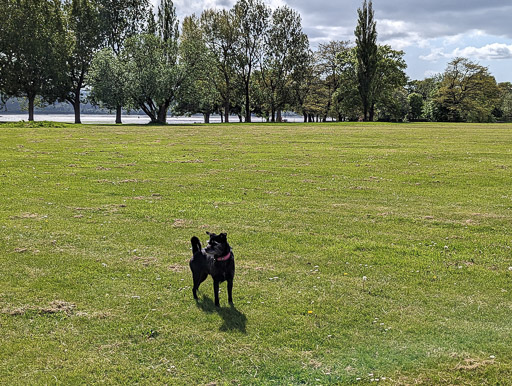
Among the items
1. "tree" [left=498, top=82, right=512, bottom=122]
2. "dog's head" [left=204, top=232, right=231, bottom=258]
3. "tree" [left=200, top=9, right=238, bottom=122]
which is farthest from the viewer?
"tree" [left=498, top=82, right=512, bottom=122]

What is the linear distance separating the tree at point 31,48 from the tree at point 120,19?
9194 millimetres

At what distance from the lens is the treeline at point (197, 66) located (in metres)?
71.6

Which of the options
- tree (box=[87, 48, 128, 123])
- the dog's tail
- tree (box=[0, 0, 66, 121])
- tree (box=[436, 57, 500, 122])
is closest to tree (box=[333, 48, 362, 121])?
tree (box=[436, 57, 500, 122])

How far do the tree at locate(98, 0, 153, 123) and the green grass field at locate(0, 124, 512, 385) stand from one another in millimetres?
70997

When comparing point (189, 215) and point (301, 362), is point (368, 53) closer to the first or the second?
point (189, 215)

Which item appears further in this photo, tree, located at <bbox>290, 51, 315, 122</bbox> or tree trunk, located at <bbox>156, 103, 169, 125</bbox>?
tree, located at <bbox>290, 51, 315, 122</bbox>

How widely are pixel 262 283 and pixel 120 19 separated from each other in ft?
289

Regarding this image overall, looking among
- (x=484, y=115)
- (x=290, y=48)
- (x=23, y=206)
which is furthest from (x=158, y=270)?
(x=484, y=115)

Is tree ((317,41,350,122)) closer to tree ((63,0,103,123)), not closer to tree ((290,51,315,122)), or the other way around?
tree ((290,51,315,122))

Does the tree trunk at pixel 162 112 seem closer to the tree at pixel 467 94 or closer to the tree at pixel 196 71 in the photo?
the tree at pixel 196 71

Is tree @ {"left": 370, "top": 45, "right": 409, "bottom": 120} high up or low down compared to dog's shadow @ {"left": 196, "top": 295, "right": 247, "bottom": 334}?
up

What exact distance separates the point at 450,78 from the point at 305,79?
36.9 m

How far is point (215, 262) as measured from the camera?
728cm

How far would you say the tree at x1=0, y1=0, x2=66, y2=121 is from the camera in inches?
2795
